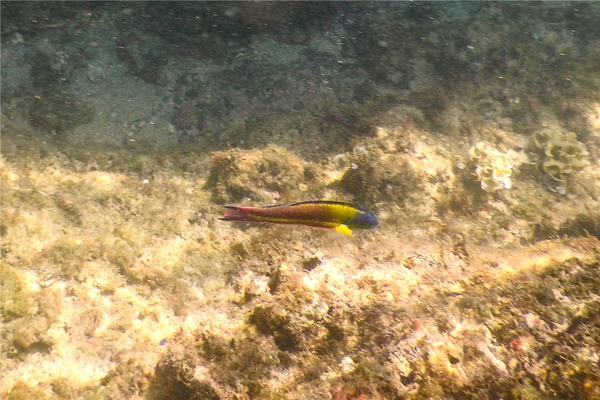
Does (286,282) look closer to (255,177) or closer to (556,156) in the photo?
(255,177)

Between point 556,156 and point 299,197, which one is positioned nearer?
point 299,197

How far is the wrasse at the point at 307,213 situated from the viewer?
251 cm

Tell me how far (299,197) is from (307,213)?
1.43 m

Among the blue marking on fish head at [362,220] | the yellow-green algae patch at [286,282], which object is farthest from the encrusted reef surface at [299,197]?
the blue marking on fish head at [362,220]

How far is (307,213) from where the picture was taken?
8.28ft

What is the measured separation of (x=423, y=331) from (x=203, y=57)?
16.0 feet

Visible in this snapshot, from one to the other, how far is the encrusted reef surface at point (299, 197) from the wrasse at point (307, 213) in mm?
397

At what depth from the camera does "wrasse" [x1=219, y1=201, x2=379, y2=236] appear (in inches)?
98.9

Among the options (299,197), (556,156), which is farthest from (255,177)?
(556,156)

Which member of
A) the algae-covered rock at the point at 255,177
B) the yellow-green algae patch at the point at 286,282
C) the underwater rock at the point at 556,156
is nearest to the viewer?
the yellow-green algae patch at the point at 286,282

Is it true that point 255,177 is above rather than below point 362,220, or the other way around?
below

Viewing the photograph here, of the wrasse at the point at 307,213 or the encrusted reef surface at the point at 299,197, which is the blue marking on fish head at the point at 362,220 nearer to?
the wrasse at the point at 307,213

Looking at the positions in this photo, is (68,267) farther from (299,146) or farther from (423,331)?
(423,331)

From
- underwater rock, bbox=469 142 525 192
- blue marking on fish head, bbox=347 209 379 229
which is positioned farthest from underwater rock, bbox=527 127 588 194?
blue marking on fish head, bbox=347 209 379 229
